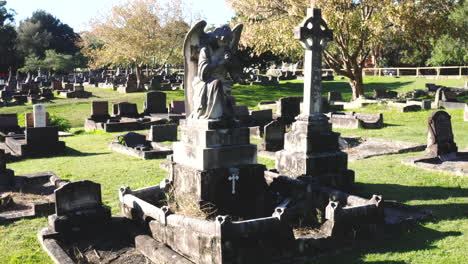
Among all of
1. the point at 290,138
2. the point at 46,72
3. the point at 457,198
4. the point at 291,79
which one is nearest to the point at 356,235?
the point at 457,198

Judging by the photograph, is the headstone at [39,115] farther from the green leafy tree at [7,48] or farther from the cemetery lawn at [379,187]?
the green leafy tree at [7,48]

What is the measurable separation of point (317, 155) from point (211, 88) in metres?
3.29


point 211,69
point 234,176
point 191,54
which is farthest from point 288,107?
point 234,176

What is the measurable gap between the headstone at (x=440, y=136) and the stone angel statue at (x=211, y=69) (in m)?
6.50

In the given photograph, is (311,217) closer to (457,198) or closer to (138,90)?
(457,198)

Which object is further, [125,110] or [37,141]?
[125,110]

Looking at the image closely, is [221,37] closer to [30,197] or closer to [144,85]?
[30,197]

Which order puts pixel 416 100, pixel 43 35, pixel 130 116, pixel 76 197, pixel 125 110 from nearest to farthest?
pixel 76 197
pixel 130 116
pixel 125 110
pixel 416 100
pixel 43 35

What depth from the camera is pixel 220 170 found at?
7.45 metres

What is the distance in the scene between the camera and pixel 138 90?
37625mm

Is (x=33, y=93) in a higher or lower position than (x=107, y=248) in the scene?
higher

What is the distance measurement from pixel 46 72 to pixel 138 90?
28.0 m

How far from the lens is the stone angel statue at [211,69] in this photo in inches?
299

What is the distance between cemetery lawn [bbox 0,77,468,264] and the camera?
638cm
